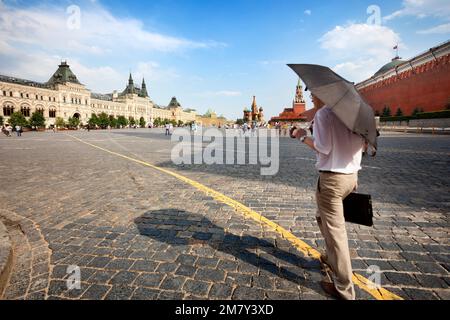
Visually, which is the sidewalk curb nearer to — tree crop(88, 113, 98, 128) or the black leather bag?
the black leather bag

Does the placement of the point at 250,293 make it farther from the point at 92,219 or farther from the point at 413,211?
the point at 413,211

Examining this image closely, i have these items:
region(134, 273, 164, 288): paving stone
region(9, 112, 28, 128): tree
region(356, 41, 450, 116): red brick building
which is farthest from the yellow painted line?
region(9, 112, 28, 128): tree

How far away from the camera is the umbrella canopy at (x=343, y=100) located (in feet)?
5.76

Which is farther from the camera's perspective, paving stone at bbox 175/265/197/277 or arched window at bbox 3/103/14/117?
arched window at bbox 3/103/14/117

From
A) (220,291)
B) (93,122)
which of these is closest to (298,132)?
(220,291)

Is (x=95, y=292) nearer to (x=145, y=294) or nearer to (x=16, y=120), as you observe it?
(x=145, y=294)

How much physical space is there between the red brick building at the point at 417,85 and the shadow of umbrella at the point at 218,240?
34408 millimetres

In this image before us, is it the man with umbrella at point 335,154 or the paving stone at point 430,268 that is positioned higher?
the man with umbrella at point 335,154

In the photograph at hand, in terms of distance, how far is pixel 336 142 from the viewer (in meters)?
1.99

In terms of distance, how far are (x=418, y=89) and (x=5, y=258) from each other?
5202cm

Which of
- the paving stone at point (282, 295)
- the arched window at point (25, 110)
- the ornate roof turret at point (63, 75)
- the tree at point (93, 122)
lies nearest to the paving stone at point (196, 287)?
the paving stone at point (282, 295)

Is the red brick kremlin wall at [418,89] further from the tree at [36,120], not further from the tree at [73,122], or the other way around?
the tree at [73,122]

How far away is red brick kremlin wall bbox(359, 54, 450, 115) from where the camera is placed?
1367 inches

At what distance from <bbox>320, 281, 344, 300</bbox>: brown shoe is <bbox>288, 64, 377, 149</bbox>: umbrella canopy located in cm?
132
